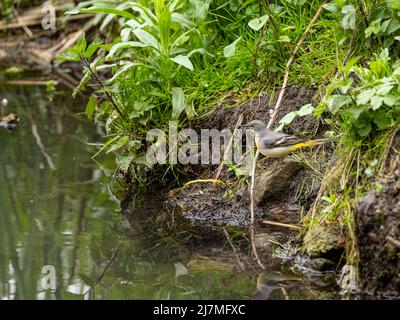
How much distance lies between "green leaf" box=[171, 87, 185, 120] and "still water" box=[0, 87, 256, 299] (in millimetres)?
705

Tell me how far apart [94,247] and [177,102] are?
3.76 feet

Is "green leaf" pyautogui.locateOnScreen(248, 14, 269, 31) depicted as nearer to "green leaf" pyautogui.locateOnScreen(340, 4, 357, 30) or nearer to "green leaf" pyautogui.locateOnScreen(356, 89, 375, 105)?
"green leaf" pyautogui.locateOnScreen(340, 4, 357, 30)

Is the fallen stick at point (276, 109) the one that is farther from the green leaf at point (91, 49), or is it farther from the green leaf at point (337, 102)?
the green leaf at point (91, 49)

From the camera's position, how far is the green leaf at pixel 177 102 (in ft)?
16.2

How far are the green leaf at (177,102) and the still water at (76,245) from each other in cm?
71

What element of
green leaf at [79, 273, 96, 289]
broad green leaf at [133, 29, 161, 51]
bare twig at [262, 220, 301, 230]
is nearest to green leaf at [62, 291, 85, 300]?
green leaf at [79, 273, 96, 289]

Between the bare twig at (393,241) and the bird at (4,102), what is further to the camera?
the bird at (4,102)

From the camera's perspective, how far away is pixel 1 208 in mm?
4934

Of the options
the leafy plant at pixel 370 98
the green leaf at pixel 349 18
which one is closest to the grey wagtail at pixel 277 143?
the leafy plant at pixel 370 98

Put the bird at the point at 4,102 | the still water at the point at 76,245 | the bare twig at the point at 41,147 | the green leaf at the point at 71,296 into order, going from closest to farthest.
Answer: the green leaf at the point at 71,296
the still water at the point at 76,245
the bare twig at the point at 41,147
the bird at the point at 4,102

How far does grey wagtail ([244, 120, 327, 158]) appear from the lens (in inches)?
174
